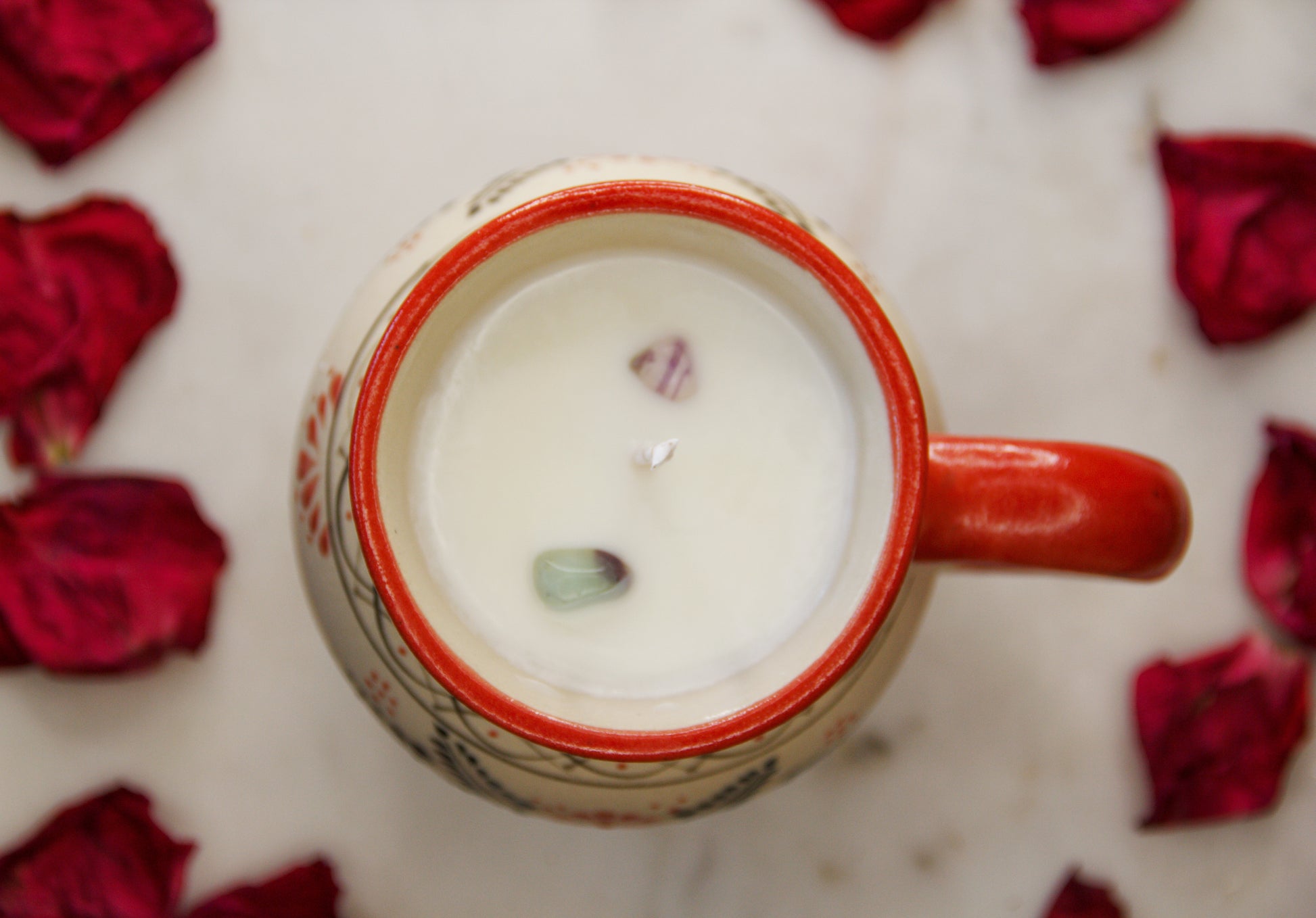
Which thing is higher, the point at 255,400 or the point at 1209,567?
the point at 255,400

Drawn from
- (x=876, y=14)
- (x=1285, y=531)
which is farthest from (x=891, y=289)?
(x=1285, y=531)

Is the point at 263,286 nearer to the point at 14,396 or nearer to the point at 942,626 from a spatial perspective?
the point at 14,396

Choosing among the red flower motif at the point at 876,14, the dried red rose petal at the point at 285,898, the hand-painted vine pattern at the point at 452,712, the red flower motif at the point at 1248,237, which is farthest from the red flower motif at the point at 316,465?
the red flower motif at the point at 1248,237

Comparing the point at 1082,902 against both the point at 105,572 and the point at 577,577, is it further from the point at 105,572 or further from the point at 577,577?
the point at 105,572

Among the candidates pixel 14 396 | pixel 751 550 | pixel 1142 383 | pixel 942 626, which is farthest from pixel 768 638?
pixel 14 396

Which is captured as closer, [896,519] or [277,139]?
[896,519]

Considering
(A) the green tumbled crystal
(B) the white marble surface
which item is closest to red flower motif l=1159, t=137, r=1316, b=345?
(B) the white marble surface

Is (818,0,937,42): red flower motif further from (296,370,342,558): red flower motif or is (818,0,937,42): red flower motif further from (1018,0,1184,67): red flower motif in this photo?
(296,370,342,558): red flower motif
